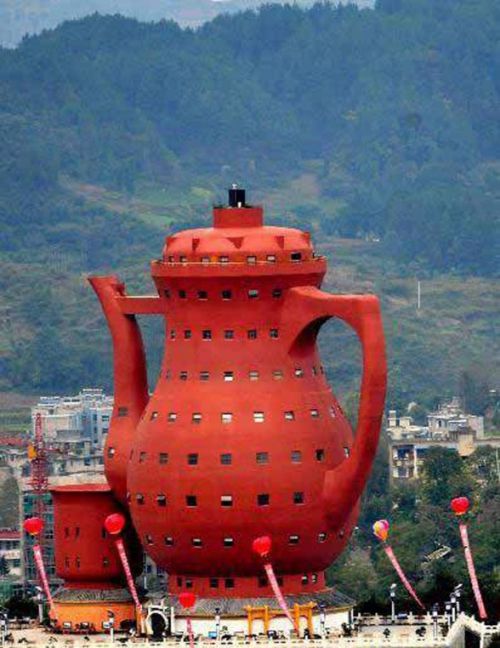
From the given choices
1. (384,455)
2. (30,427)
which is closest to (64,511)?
(384,455)

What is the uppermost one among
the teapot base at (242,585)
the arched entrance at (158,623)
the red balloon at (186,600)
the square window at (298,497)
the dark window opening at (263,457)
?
the dark window opening at (263,457)

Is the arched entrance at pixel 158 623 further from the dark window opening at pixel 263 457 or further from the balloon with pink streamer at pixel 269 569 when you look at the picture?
the dark window opening at pixel 263 457

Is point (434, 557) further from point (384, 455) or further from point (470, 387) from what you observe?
point (470, 387)

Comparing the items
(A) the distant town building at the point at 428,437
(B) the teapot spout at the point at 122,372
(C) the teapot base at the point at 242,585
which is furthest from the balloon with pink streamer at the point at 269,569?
(A) the distant town building at the point at 428,437

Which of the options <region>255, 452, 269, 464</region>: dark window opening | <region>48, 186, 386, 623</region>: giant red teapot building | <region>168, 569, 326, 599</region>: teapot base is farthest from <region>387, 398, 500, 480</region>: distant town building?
<region>255, 452, 269, 464</region>: dark window opening

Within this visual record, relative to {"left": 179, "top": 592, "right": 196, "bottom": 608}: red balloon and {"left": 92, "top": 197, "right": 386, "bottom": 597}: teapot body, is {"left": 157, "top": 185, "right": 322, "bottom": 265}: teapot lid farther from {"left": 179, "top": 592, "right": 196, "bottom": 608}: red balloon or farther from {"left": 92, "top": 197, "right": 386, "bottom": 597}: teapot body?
{"left": 179, "top": 592, "right": 196, "bottom": 608}: red balloon
